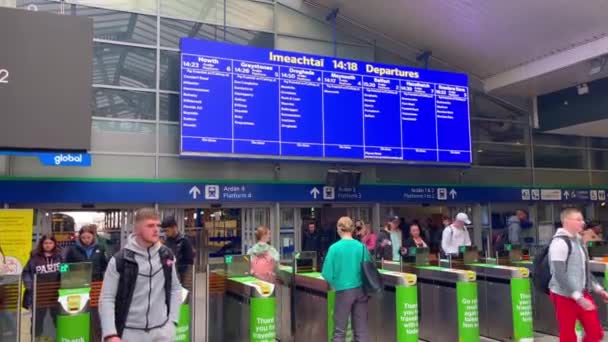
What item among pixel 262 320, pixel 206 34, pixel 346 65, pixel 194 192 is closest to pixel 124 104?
pixel 194 192

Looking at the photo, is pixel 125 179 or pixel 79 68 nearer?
pixel 79 68

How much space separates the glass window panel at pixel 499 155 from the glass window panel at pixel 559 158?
520 millimetres

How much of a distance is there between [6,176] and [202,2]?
5097 millimetres

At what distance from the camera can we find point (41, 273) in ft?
14.4

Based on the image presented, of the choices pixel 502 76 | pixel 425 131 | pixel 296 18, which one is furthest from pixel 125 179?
pixel 502 76

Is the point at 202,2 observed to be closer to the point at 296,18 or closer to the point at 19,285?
the point at 296,18

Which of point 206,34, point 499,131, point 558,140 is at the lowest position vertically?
point 558,140

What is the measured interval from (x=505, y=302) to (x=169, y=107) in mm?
7045

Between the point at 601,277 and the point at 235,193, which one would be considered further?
the point at 235,193

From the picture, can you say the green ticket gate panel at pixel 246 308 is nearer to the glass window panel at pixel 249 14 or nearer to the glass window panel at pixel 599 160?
the glass window panel at pixel 249 14

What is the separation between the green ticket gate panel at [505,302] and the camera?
5.66 m

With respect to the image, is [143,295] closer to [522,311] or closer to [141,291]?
[141,291]

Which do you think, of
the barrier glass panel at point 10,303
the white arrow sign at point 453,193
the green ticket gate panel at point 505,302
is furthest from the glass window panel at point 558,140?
the barrier glass panel at point 10,303

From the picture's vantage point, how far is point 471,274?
18.1 ft
